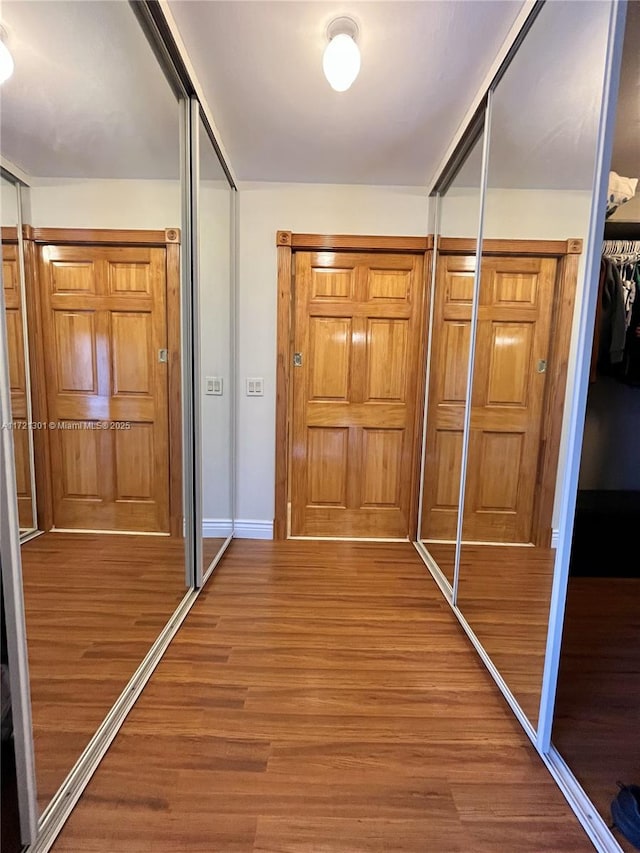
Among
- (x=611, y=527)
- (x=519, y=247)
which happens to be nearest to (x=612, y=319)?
(x=519, y=247)

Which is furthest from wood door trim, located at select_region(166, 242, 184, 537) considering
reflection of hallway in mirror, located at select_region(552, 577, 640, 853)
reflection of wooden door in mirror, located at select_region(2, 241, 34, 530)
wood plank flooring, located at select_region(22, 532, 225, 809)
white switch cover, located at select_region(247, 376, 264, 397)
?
reflection of hallway in mirror, located at select_region(552, 577, 640, 853)

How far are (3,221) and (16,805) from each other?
1.32m

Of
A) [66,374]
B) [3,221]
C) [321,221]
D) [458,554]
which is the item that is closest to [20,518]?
[66,374]

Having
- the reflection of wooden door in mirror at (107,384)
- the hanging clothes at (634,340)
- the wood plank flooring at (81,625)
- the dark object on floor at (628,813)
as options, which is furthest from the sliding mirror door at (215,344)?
the dark object on floor at (628,813)

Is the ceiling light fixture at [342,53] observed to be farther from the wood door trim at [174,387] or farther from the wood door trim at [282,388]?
the wood door trim at [282,388]

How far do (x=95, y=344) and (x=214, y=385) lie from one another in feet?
3.27

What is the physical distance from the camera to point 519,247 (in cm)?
159

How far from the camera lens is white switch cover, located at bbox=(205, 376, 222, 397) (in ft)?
7.20

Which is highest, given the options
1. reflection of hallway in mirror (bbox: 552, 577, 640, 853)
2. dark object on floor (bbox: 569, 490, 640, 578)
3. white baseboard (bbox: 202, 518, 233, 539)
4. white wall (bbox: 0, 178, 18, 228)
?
white wall (bbox: 0, 178, 18, 228)

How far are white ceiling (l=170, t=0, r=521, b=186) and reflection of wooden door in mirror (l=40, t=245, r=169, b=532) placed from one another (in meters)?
0.84

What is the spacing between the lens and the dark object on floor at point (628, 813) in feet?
3.32

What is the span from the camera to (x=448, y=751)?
128cm

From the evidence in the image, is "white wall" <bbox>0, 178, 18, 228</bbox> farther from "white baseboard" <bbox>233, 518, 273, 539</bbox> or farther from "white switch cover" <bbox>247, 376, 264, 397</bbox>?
"white baseboard" <bbox>233, 518, 273, 539</bbox>

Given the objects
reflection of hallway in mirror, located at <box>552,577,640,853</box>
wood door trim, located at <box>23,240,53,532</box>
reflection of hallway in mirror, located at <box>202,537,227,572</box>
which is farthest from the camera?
reflection of hallway in mirror, located at <box>202,537,227,572</box>
